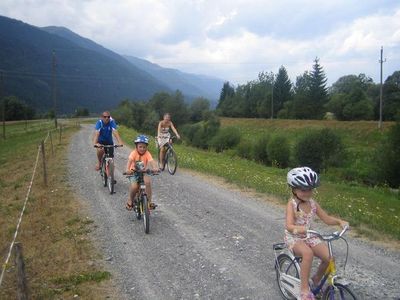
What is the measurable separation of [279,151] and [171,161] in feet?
88.1

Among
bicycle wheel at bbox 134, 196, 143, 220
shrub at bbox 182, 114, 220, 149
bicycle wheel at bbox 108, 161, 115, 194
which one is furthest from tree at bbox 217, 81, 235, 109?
bicycle wheel at bbox 134, 196, 143, 220

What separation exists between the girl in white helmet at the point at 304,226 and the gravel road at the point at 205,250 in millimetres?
1203

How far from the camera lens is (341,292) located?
15.7 feet

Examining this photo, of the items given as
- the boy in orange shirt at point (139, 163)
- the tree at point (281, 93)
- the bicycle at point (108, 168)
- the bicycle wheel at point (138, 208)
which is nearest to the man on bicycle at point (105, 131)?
the bicycle at point (108, 168)

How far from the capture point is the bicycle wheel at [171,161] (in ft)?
52.7

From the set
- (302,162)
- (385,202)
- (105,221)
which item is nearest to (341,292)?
(105,221)

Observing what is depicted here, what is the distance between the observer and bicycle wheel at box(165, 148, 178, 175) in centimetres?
1608

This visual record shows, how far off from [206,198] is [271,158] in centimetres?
3059

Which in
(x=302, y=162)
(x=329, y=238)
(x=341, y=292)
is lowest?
(x=302, y=162)

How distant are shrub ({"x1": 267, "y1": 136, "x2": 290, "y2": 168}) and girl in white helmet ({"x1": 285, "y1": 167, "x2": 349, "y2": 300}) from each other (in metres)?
36.5

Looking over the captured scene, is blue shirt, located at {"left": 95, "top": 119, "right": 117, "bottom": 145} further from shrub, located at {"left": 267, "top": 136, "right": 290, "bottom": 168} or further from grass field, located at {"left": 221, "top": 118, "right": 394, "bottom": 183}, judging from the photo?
shrub, located at {"left": 267, "top": 136, "right": 290, "bottom": 168}

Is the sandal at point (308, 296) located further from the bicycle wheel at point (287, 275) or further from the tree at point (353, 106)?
the tree at point (353, 106)

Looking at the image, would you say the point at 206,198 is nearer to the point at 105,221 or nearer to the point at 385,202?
the point at 105,221

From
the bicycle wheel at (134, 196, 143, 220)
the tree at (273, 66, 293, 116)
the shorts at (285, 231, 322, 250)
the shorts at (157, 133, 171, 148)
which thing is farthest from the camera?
the tree at (273, 66, 293, 116)
